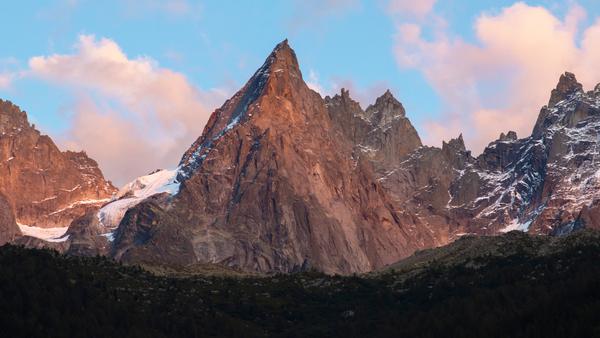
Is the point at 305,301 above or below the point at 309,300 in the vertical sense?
below

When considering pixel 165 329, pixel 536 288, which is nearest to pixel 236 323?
pixel 165 329

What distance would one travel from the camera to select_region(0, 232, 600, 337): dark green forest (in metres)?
118

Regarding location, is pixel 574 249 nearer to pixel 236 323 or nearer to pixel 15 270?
pixel 236 323

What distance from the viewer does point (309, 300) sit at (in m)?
147

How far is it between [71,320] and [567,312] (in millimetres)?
41909

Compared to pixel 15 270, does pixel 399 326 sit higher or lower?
lower

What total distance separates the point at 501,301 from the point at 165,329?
3079 centimetres

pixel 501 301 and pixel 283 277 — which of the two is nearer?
pixel 501 301

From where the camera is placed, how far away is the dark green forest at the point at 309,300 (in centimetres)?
11750

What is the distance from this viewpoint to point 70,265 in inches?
5561

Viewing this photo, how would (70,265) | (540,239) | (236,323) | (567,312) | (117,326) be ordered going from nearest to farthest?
(567,312) → (117,326) → (236,323) → (70,265) → (540,239)

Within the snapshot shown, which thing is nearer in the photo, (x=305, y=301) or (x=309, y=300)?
(x=305, y=301)

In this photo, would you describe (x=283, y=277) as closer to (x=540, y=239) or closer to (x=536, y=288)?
(x=540, y=239)

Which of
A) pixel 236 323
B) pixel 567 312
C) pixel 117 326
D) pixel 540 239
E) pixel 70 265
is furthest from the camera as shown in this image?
pixel 540 239
